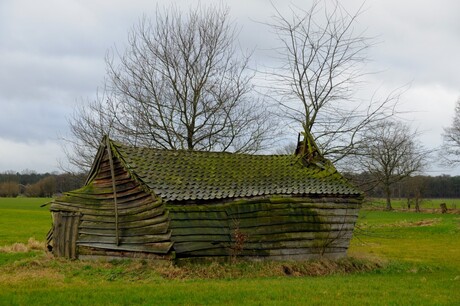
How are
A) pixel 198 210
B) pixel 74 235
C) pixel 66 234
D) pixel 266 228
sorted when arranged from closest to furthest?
pixel 198 210
pixel 266 228
pixel 74 235
pixel 66 234

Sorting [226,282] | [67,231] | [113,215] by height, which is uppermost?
[113,215]

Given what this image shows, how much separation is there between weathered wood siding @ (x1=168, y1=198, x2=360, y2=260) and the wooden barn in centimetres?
3

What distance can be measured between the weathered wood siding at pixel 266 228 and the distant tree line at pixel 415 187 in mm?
2661

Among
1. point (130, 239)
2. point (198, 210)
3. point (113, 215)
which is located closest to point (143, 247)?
point (130, 239)

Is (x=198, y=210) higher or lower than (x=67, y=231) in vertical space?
higher

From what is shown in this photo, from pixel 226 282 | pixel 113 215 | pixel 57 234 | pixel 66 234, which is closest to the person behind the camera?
pixel 226 282

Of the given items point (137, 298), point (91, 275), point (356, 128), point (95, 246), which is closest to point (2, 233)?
point (95, 246)

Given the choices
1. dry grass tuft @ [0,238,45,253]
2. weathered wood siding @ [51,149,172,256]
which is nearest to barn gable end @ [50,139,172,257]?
weathered wood siding @ [51,149,172,256]

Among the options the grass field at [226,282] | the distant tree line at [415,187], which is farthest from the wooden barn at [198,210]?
the distant tree line at [415,187]

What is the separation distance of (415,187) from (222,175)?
56.5 metres

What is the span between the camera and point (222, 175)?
18.1m

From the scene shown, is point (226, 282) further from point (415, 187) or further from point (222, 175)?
point (415, 187)

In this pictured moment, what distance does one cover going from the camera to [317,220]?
1775 cm

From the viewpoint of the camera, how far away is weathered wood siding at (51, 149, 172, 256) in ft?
51.5
